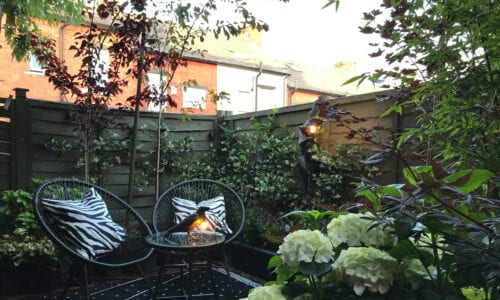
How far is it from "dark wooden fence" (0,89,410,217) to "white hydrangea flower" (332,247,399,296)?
191cm

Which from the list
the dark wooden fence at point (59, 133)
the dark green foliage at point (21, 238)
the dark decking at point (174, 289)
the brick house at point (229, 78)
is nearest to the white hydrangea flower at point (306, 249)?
the dark decking at point (174, 289)

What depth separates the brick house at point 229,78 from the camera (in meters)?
7.37

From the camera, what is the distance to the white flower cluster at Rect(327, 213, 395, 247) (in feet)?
1.97

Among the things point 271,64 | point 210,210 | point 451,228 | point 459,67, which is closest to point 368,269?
point 451,228

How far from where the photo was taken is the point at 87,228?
196 centimetres

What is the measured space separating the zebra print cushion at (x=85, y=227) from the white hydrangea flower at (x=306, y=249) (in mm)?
1625

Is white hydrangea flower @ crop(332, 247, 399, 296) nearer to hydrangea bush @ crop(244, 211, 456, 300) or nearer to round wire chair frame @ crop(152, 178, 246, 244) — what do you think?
hydrangea bush @ crop(244, 211, 456, 300)

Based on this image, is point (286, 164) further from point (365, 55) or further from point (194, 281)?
point (365, 55)

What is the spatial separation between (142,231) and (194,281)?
24.3 inches

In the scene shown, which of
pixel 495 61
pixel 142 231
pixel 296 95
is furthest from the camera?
pixel 296 95

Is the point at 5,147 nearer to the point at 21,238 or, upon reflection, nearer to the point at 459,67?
the point at 21,238

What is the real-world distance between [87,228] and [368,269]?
1.81 m

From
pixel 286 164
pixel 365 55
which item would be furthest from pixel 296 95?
pixel 365 55

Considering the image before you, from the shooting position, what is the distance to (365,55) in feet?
4.40
